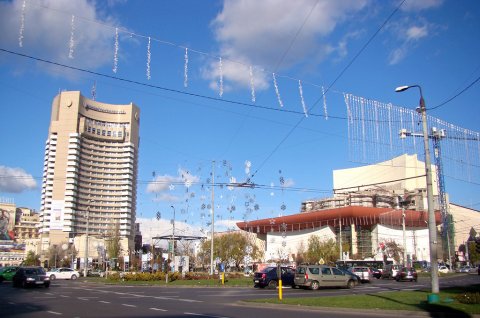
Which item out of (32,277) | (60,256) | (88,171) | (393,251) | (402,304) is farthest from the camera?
(88,171)

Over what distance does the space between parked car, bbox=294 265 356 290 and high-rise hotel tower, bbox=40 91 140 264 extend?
132 meters

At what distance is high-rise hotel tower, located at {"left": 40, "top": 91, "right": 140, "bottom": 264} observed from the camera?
530 ft

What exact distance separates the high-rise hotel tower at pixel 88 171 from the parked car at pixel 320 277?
132 m

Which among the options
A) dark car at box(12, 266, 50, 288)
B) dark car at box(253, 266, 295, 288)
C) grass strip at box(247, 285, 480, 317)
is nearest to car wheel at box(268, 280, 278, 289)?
dark car at box(253, 266, 295, 288)

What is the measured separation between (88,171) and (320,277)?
492ft

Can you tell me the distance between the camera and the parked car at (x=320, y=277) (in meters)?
32.2

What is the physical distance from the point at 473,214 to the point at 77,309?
7710 inches

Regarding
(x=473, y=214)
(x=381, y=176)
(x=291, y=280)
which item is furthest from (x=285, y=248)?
(x=291, y=280)

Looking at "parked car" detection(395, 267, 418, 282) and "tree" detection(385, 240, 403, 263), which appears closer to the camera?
"parked car" detection(395, 267, 418, 282)

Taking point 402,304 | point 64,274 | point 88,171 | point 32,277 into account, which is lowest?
point 64,274

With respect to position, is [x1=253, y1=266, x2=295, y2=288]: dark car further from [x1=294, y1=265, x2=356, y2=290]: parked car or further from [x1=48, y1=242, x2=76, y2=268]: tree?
[x1=48, y1=242, x2=76, y2=268]: tree

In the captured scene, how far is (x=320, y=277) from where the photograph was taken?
3238 centimetres

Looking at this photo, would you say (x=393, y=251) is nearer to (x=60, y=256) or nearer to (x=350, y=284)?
(x=350, y=284)

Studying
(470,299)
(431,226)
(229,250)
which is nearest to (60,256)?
(229,250)
